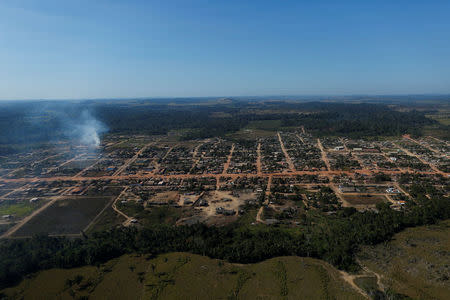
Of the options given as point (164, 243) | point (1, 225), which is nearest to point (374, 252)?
point (164, 243)

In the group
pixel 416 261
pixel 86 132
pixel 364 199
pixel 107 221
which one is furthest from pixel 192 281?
pixel 86 132

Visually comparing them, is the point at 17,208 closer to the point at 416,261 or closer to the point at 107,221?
the point at 107,221

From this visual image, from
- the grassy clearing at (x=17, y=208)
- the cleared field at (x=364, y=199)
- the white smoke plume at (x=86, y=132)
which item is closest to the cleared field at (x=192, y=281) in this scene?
the cleared field at (x=364, y=199)

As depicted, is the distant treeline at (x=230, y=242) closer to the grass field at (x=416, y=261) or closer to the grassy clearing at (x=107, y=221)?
the grass field at (x=416, y=261)

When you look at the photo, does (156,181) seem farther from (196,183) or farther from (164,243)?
(164,243)

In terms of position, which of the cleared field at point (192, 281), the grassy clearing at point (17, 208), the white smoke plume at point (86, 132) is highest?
the white smoke plume at point (86, 132)

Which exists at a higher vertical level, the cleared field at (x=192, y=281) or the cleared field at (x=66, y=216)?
the cleared field at (x=66, y=216)
